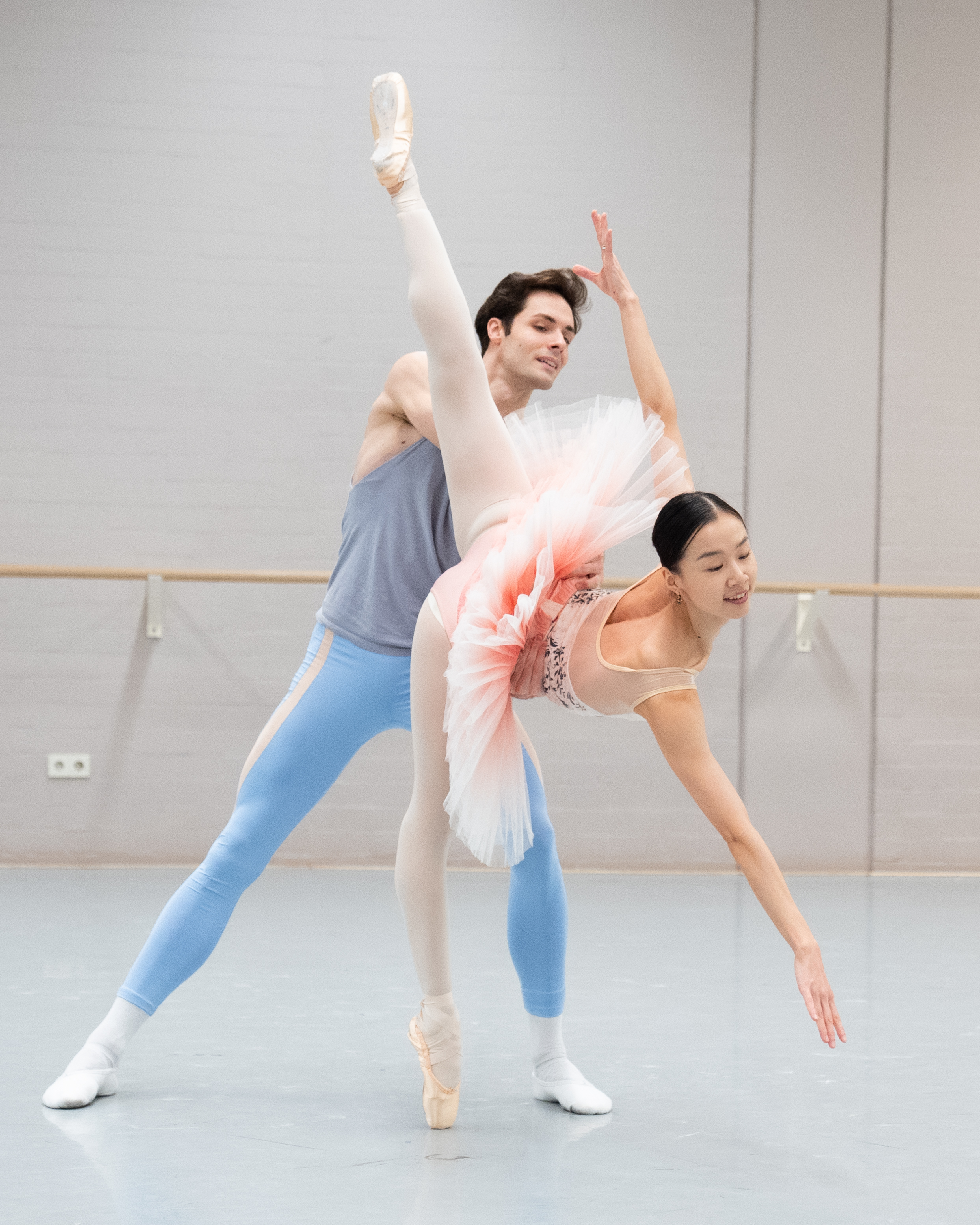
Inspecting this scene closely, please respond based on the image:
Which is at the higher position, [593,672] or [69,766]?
[593,672]

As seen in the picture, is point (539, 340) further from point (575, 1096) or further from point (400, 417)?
point (575, 1096)

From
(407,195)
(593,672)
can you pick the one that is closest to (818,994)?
(593,672)

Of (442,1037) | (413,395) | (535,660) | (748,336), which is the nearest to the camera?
(535,660)

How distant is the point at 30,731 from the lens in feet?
14.2

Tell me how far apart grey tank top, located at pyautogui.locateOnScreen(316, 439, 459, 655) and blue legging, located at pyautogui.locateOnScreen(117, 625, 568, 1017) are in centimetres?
8

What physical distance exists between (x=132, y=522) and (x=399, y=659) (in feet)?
8.40

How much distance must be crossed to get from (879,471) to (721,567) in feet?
10.6

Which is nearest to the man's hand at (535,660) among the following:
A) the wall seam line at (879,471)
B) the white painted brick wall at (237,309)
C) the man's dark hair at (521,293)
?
the man's dark hair at (521,293)

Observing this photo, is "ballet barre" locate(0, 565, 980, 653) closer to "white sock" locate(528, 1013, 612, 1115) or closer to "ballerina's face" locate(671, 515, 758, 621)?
"white sock" locate(528, 1013, 612, 1115)

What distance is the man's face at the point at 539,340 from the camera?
2062mm

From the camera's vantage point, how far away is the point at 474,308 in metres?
4.65

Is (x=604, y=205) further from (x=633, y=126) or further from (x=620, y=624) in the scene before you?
(x=620, y=624)

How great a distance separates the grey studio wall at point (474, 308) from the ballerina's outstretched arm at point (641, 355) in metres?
2.43

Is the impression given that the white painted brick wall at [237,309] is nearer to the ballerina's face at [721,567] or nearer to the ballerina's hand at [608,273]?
the ballerina's hand at [608,273]
